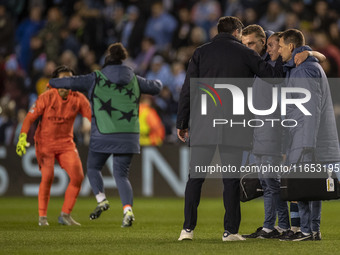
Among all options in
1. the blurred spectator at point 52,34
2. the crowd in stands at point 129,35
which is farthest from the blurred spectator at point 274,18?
the blurred spectator at point 52,34

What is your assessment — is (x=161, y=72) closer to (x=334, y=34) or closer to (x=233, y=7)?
(x=233, y=7)

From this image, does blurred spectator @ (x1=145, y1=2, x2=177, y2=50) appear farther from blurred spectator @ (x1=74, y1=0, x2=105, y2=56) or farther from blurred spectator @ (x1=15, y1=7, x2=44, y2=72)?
blurred spectator @ (x1=15, y1=7, x2=44, y2=72)

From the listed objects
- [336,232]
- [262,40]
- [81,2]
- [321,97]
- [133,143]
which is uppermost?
[81,2]

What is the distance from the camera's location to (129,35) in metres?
19.3

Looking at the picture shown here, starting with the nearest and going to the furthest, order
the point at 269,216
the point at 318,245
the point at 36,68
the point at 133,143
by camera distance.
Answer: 1. the point at 318,245
2. the point at 269,216
3. the point at 133,143
4. the point at 36,68

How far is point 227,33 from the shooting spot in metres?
8.50

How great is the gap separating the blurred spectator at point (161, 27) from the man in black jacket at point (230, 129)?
34.2ft

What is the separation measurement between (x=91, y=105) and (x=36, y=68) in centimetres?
887

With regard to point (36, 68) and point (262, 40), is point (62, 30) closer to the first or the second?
point (36, 68)

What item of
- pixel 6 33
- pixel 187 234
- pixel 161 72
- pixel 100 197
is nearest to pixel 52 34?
pixel 6 33

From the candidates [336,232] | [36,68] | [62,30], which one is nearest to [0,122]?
[36,68]

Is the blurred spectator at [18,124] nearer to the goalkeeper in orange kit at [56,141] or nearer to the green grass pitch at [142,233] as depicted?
the green grass pitch at [142,233]

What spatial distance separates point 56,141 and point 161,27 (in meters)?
8.31

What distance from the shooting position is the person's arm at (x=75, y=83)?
10.4 meters
